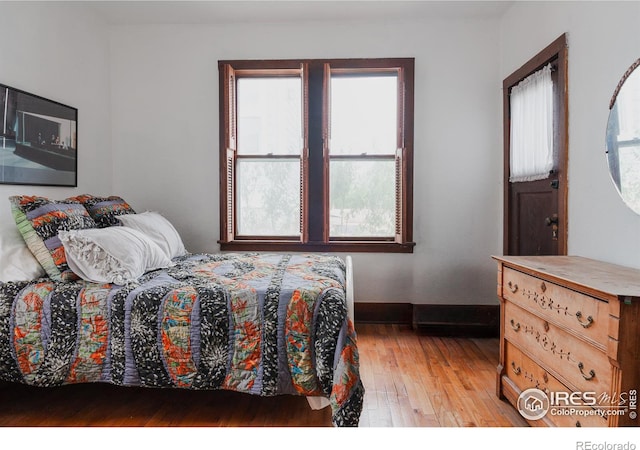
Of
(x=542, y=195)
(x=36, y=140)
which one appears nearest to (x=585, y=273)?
(x=542, y=195)

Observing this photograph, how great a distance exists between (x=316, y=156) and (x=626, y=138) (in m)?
2.40

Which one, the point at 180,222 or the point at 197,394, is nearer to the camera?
the point at 197,394

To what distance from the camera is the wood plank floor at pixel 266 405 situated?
6.92ft

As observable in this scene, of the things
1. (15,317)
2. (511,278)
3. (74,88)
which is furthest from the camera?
(74,88)

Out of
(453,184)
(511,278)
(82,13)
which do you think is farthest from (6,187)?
(453,184)

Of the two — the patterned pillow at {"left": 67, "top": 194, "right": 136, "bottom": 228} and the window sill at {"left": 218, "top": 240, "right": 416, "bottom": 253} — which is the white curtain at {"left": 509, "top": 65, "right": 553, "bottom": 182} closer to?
the window sill at {"left": 218, "top": 240, "right": 416, "bottom": 253}

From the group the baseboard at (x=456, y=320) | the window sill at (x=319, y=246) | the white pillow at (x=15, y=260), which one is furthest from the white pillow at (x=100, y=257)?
the baseboard at (x=456, y=320)

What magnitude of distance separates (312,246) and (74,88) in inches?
95.4

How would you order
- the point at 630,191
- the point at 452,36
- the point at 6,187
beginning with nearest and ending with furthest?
the point at 630,191, the point at 6,187, the point at 452,36

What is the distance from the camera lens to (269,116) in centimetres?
389

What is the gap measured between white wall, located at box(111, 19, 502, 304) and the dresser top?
1439 mm

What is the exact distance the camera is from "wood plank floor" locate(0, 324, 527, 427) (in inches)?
83.0
